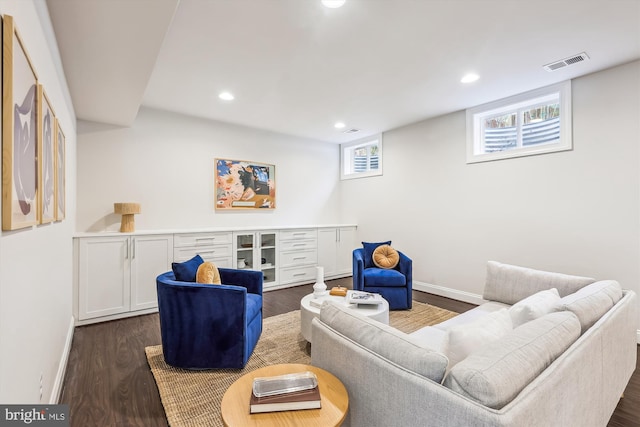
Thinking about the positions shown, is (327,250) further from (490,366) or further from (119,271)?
(490,366)

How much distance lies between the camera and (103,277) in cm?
338

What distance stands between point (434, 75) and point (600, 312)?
7.93 feet

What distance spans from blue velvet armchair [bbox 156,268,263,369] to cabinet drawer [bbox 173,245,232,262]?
1579 mm

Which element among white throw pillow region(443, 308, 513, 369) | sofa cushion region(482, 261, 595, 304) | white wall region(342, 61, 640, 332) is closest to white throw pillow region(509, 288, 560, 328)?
white throw pillow region(443, 308, 513, 369)

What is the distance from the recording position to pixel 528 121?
143 inches

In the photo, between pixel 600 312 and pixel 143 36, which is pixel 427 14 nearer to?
pixel 143 36

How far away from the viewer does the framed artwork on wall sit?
15.5ft

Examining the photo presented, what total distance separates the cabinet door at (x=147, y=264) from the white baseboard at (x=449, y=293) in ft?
11.6

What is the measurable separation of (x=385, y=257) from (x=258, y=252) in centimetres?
187

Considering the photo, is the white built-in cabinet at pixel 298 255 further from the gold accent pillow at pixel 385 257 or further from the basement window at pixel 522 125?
the basement window at pixel 522 125

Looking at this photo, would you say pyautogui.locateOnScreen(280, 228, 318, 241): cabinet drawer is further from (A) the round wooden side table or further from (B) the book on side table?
(B) the book on side table

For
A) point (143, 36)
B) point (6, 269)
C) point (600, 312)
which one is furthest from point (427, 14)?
point (6, 269)

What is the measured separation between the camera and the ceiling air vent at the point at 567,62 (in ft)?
8.85

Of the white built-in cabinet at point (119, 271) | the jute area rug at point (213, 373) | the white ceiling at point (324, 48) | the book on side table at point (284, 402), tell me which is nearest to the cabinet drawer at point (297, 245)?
the jute area rug at point (213, 373)
